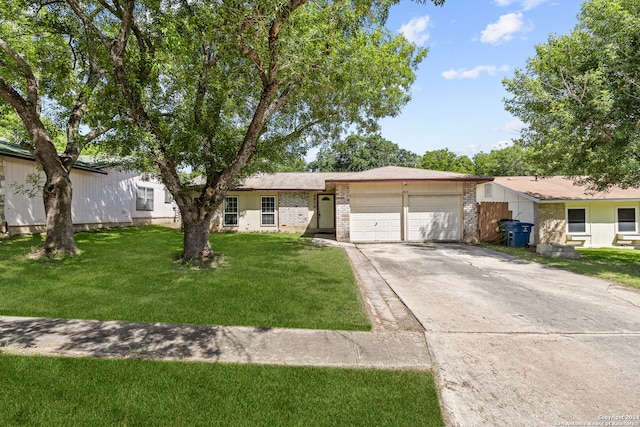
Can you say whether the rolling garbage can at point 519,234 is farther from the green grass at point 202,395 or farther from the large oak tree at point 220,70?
the green grass at point 202,395

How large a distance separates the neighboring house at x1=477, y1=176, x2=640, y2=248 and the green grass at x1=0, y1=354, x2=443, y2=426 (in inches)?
608

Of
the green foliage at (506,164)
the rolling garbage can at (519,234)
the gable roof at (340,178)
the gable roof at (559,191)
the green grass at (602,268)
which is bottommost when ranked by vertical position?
the green grass at (602,268)

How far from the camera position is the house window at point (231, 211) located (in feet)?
67.4

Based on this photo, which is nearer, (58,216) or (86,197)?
(58,216)

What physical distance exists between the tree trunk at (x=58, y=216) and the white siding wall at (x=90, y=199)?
393cm

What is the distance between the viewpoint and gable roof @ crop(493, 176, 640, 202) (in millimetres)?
15961

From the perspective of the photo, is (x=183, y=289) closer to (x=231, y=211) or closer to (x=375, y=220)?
(x=375, y=220)

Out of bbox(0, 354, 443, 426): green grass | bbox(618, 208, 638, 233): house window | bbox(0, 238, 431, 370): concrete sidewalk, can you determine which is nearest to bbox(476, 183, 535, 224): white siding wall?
bbox(618, 208, 638, 233): house window

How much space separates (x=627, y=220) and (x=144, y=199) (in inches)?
1148

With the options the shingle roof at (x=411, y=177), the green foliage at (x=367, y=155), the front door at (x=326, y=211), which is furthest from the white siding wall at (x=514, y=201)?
the green foliage at (x=367, y=155)

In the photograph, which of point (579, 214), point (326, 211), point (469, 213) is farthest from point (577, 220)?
point (326, 211)

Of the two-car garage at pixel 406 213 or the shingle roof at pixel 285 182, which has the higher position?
the shingle roof at pixel 285 182

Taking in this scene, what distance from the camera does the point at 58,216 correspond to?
10.1 metres

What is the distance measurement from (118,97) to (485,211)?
16003 millimetres
